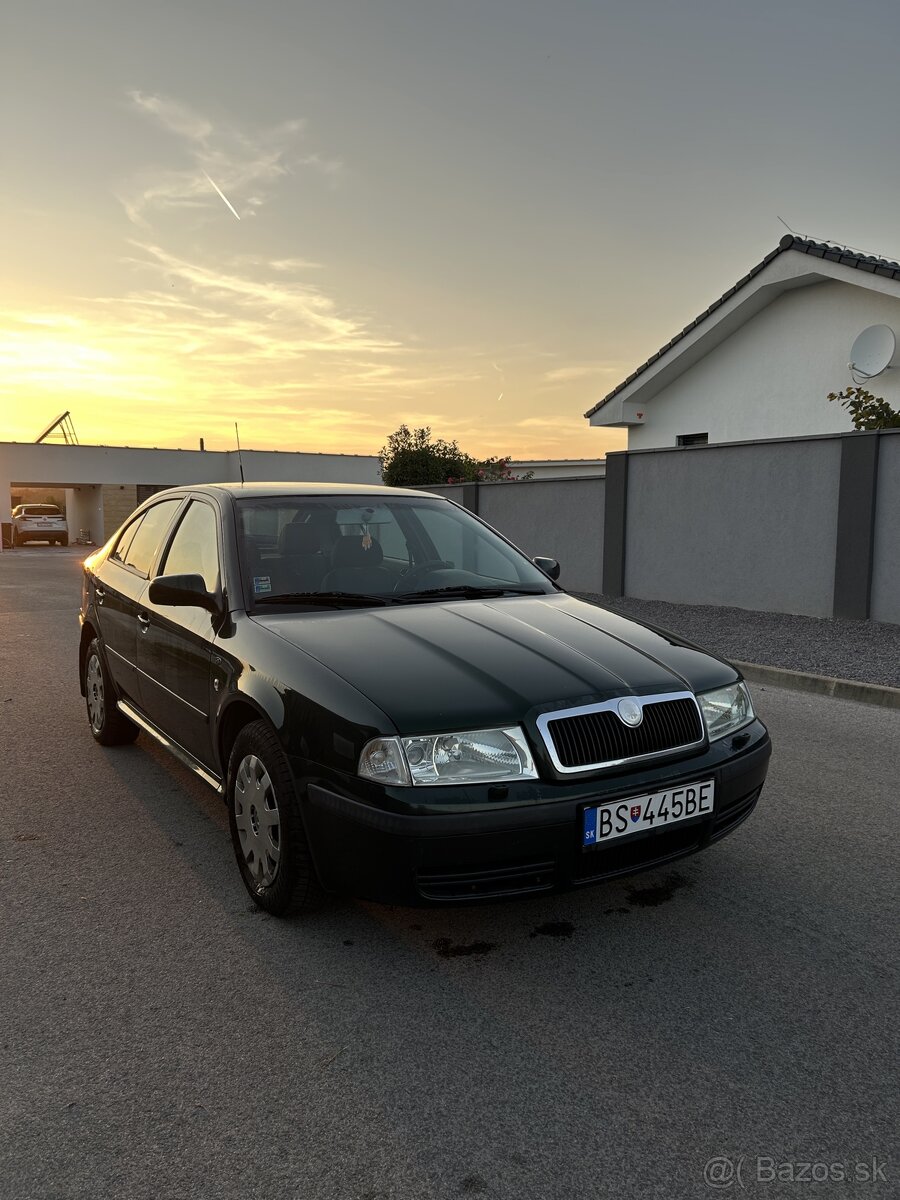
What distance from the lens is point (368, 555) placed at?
3.96 m

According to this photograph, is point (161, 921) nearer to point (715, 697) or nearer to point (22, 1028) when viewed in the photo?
point (22, 1028)

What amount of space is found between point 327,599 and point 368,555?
433 mm

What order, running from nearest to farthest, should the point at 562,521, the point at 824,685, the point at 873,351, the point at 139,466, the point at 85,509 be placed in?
the point at 824,685, the point at 873,351, the point at 562,521, the point at 139,466, the point at 85,509

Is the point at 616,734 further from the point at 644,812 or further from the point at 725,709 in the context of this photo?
the point at 725,709

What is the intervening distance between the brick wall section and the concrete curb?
44.0 meters

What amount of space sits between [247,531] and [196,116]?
27.9 ft

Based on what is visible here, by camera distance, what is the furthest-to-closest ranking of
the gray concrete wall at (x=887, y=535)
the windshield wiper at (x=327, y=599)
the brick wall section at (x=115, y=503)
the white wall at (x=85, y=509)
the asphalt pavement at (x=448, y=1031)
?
the white wall at (x=85, y=509) → the brick wall section at (x=115, y=503) → the gray concrete wall at (x=887, y=535) → the windshield wiper at (x=327, y=599) → the asphalt pavement at (x=448, y=1031)

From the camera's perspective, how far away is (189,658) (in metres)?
3.75

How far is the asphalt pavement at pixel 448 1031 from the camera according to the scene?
1934 millimetres

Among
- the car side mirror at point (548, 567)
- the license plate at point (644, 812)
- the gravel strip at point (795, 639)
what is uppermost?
the car side mirror at point (548, 567)

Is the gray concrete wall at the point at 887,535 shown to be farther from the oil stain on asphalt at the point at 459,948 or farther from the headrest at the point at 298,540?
the oil stain on asphalt at the point at 459,948

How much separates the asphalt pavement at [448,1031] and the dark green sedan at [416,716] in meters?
0.33

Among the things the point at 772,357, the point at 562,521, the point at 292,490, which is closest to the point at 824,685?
the point at 292,490

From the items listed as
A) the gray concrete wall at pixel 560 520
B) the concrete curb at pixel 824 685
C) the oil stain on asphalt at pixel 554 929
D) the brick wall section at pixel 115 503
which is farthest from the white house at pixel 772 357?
the brick wall section at pixel 115 503
